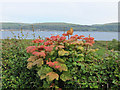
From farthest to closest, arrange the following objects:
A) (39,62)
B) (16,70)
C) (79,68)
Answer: (16,70), (79,68), (39,62)

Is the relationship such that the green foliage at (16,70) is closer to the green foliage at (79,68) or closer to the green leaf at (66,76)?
the green foliage at (79,68)

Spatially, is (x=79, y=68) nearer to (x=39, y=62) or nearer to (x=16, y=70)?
(x=39, y=62)

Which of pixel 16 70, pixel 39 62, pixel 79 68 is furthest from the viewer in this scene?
pixel 16 70

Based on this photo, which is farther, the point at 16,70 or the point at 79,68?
the point at 16,70

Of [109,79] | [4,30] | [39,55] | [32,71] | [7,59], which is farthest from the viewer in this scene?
[4,30]

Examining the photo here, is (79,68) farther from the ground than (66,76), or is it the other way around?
(79,68)

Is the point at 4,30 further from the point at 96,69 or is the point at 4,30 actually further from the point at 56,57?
the point at 96,69

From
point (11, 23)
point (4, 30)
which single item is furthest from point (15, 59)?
point (11, 23)

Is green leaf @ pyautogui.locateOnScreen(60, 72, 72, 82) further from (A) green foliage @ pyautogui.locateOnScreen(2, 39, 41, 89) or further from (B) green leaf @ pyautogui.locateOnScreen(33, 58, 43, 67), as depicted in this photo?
(A) green foliage @ pyautogui.locateOnScreen(2, 39, 41, 89)

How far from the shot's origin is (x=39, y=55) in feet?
8.46

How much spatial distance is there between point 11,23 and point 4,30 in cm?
40

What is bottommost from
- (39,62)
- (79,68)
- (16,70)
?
(16,70)

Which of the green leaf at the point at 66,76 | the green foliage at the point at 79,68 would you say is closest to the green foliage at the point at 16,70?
the green foliage at the point at 79,68

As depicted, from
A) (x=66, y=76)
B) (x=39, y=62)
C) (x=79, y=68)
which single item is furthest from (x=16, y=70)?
(x=79, y=68)
